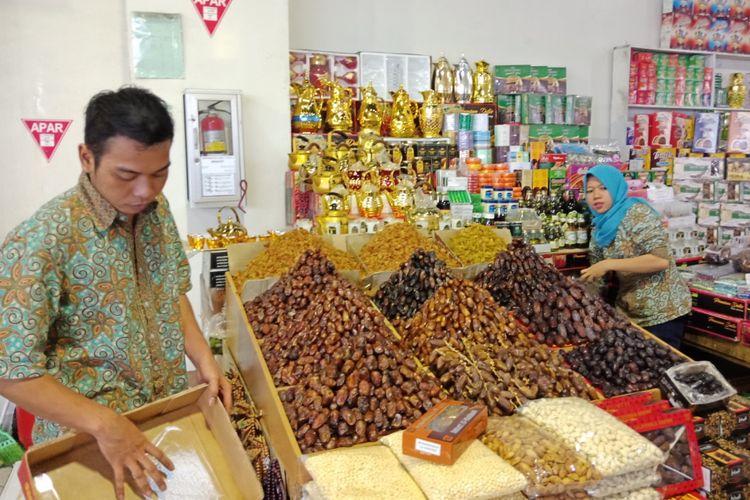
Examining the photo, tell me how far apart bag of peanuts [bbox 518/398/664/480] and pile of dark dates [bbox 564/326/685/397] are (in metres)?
0.42

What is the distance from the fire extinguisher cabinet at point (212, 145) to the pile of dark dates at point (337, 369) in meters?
1.52

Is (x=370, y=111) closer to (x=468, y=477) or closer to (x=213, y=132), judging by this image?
(x=213, y=132)

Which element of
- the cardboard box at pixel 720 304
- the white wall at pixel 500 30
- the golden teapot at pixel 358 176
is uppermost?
the white wall at pixel 500 30

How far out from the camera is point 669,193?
445 centimetres

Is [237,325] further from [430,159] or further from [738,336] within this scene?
[738,336]

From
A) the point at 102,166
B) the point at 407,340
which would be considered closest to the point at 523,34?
the point at 407,340

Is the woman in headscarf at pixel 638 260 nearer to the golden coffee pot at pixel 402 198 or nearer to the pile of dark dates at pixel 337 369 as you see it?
the golden coffee pot at pixel 402 198

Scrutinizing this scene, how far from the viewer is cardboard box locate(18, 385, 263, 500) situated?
1193 millimetres

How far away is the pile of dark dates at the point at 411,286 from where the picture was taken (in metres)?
2.38

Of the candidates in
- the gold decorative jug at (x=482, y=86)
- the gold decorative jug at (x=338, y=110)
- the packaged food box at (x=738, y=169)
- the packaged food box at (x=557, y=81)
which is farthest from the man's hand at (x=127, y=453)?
the packaged food box at (x=738, y=169)

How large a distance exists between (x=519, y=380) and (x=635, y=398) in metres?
0.33

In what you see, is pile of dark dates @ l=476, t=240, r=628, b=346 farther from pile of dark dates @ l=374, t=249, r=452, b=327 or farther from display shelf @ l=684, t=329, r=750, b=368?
display shelf @ l=684, t=329, r=750, b=368

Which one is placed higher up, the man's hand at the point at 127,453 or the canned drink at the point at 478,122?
the canned drink at the point at 478,122

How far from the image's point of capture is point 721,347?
3367 millimetres
